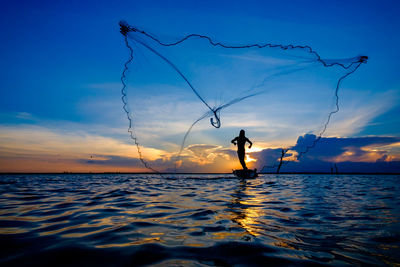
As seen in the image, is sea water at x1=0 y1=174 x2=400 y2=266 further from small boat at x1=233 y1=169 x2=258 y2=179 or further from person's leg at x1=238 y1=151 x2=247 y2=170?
person's leg at x1=238 y1=151 x2=247 y2=170

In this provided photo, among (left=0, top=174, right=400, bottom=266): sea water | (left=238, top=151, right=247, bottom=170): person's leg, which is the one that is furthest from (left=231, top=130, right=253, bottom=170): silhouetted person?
(left=0, top=174, right=400, bottom=266): sea water

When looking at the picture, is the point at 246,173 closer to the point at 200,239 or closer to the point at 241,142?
the point at 241,142

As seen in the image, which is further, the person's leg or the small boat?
the person's leg

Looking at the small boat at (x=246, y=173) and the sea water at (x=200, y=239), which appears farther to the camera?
the small boat at (x=246, y=173)

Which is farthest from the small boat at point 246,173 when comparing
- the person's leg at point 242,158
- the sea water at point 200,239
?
the sea water at point 200,239

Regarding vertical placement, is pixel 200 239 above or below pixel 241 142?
below

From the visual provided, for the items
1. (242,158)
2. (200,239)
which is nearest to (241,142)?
(242,158)

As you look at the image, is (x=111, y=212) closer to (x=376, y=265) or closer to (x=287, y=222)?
(x=287, y=222)

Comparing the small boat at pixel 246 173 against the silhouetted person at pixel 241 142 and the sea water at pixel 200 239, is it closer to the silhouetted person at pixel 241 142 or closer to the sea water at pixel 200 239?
the silhouetted person at pixel 241 142

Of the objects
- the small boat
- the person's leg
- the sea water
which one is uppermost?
the person's leg

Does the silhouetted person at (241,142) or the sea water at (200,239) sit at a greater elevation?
the silhouetted person at (241,142)

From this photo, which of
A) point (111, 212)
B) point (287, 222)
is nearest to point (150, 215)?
point (111, 212)

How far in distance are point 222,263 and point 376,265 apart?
1.76 metres

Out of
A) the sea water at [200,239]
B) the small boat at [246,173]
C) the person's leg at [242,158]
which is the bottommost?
the sea water at [200,239]
